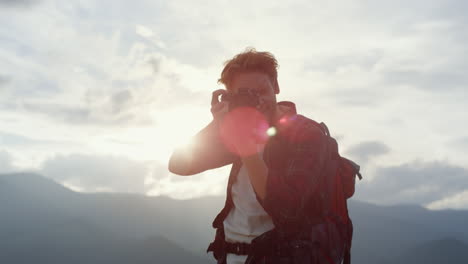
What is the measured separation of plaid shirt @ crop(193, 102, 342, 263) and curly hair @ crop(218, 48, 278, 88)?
2.22 feet

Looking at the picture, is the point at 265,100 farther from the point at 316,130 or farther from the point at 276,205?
the point at 276,205

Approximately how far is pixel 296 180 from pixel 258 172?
0.31 metres

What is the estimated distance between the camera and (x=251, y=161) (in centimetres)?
327

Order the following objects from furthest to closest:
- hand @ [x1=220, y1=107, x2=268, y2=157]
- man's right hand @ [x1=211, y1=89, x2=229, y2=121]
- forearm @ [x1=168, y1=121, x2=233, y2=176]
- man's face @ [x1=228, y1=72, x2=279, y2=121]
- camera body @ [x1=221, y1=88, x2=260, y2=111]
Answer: forearm @ [x1=168, y1=121, x2=233, y2=176] → man's face @ [x1=228, y1=72, x2=279, y2=121] → man's right hand @ [x1=211, y1=89, x2=229, y2=121] → camera body @ [x1=221, y1=88, x2=260, y2=111] → hand @ [x1=220, y1=107, x2=268, y2=157]

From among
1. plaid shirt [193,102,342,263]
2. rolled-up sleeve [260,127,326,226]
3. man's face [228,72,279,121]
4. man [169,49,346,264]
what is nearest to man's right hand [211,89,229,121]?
man [169,49,346,264]

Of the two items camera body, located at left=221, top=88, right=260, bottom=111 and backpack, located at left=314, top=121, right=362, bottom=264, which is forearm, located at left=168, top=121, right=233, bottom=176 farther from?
backpack, located at left=314, top=121, right=362, bottom=264

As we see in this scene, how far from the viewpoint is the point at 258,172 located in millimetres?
3246

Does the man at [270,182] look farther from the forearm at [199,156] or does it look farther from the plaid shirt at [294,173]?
the forearm at [199,156]

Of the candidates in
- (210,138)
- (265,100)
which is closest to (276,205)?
(265,100)

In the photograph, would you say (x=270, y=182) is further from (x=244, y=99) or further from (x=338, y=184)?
(x=244, y=99)

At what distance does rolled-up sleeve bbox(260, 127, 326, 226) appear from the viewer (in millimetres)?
3148

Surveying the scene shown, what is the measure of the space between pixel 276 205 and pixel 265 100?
1.05 metres

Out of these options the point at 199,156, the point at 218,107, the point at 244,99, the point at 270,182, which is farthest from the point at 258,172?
the point at 199,156

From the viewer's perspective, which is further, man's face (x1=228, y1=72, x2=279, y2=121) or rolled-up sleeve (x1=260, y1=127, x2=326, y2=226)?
man's face (x1=228, y1=72, x2=279, y2=121)
